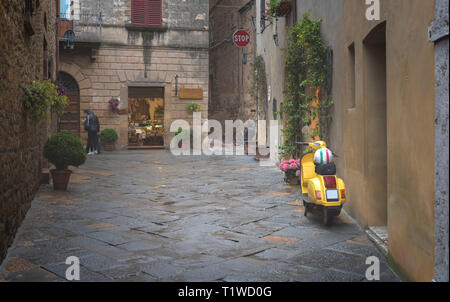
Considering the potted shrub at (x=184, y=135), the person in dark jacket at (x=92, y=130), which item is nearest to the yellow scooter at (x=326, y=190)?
the person in dark jacket at (x=92, y=130)

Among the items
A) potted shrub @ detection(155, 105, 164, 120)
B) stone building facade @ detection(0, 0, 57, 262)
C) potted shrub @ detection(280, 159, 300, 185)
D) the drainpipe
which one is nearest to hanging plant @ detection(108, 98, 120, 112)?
potted shrub @ detection(155, 105, 164, 120)

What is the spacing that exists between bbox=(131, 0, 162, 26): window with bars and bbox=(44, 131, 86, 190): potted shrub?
10937 millimetres

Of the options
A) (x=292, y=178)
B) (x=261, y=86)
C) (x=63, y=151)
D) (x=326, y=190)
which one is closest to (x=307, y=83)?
(x=292, y=178)

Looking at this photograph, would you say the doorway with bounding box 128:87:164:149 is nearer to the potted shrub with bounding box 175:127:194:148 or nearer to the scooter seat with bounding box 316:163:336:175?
the potted shrub with bounding box 175:127:194:148

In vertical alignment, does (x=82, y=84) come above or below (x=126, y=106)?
above

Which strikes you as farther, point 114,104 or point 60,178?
point 114,104

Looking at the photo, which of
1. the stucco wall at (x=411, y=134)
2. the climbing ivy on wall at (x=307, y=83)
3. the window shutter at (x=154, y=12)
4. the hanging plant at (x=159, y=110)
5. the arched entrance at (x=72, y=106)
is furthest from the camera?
the hanging plant at (x=159, y=110)

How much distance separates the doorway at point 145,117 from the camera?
1794 cm

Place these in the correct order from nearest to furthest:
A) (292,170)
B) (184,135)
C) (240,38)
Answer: (292,170) < (240,38) < (184,135)

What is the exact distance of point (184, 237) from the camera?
15.4ft

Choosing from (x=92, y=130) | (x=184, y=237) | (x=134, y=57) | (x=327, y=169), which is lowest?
(x=184, y=237)

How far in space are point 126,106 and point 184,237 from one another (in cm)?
1343

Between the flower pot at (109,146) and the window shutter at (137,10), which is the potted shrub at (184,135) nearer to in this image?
the flower pot at (109,146)

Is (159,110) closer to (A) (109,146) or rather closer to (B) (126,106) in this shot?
(B) (126,106)
